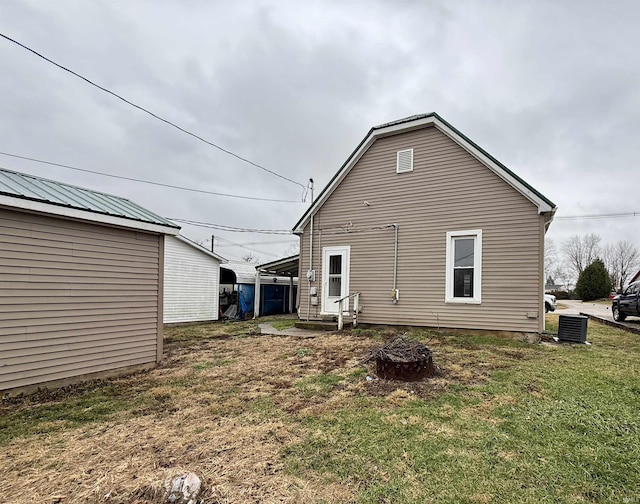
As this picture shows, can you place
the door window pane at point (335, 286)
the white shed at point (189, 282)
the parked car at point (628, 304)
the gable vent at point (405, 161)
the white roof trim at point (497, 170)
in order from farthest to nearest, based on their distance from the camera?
the white shed at point (189, 282), the parked car at point (628, 304), the door window pane at point (335, 286), the gable vent at point (405, 161), the white roof trim at point (497, 170)

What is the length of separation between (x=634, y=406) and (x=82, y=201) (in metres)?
8.66

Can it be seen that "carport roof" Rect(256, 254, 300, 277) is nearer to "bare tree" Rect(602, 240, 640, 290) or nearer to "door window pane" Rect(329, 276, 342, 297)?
"door window pane" Rect(329, 276, 342, 297)

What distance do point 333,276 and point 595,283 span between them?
32.9 meters

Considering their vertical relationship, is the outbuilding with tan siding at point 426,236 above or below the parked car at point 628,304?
above

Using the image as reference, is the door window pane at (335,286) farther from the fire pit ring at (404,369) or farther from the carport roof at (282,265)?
the fire pit ring at (404,369)

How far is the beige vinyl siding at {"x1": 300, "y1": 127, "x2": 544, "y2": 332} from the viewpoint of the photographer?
29.0ft

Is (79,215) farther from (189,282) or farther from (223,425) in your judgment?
(189,282)

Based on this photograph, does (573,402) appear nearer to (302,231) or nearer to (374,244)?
(374,244)

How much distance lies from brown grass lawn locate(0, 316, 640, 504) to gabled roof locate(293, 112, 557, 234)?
152 inches

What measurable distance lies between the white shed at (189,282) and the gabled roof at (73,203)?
753cm

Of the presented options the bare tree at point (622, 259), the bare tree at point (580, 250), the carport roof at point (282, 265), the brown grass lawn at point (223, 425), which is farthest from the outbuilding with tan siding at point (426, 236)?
the bare tree at point (580, 250)

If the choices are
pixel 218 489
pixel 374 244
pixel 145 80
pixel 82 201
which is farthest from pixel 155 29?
pixel 218 489

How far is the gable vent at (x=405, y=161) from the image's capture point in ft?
34.3

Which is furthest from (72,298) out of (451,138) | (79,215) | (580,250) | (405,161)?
(580,250)
